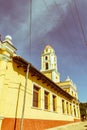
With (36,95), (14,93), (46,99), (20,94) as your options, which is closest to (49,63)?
(46,99)

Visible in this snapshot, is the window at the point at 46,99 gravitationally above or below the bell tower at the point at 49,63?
below

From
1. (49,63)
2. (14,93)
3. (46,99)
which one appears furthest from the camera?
(49,63)

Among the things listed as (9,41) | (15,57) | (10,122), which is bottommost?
(10,122)

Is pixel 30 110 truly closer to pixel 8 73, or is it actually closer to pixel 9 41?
pixel 8 73

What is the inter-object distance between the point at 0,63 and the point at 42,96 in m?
5.61

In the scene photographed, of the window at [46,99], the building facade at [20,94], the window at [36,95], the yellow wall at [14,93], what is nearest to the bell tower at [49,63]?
the window at [46,99]

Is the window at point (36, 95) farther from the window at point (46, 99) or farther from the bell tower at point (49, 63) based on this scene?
the bell tower at point (49, 63)

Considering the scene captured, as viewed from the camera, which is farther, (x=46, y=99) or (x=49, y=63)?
(x=49, y=63)

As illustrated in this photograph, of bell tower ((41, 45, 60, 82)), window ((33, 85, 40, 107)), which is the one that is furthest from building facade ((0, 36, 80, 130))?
bell tower ((41, 45, 60, 82))

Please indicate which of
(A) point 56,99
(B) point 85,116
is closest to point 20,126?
(A) point 56,99

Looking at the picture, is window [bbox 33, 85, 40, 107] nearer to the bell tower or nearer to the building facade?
the building facade

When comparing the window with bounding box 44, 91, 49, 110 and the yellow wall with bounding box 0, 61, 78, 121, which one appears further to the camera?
the window with bounding box 44, 91, 49, 110

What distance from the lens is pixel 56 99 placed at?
16031 millimetres

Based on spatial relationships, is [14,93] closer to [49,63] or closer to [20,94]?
[20,94]
